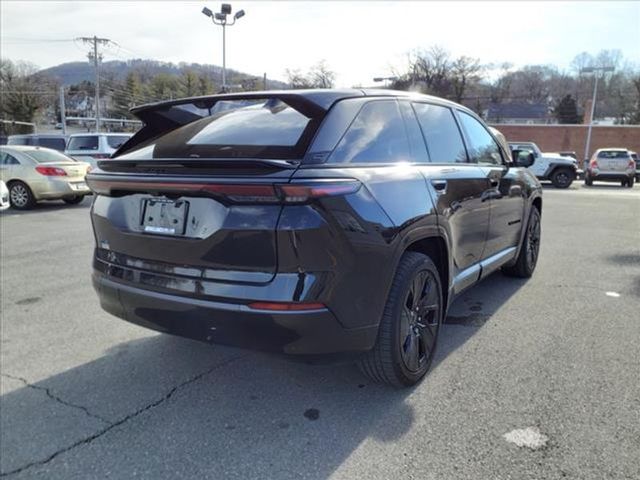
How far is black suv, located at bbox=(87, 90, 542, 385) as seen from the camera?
2.29m

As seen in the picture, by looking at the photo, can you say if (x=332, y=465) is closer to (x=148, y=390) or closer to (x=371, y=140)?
(x=148, y=390)

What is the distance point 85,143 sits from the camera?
15.8m

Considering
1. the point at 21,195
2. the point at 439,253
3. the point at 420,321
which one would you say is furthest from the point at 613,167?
the point at 420,321

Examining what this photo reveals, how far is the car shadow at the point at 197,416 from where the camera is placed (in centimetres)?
240

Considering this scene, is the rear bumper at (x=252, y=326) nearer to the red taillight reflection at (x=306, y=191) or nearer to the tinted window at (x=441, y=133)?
the red taillight reflection at (x=306, y=191)

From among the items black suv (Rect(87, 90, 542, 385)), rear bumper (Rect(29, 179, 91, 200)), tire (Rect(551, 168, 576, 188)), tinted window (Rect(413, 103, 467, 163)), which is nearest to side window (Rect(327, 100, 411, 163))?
black suv (Rect(87, 90, 542, 385))

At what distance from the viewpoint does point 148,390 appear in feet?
10.1

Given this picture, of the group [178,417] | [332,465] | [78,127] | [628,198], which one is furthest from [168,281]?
[78,127]

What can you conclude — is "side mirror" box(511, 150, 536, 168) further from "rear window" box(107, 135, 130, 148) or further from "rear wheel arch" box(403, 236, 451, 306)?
"rear window" box(107, 135, 130, 148)

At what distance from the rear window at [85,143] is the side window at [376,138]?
14866 millimetres

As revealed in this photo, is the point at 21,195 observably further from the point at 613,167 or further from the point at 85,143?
the point at 613,167

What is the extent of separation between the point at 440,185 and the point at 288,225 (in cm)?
136

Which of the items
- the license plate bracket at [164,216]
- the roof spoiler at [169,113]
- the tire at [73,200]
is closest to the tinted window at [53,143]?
the tire at [73,200]

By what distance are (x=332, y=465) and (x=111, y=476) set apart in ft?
3.37
